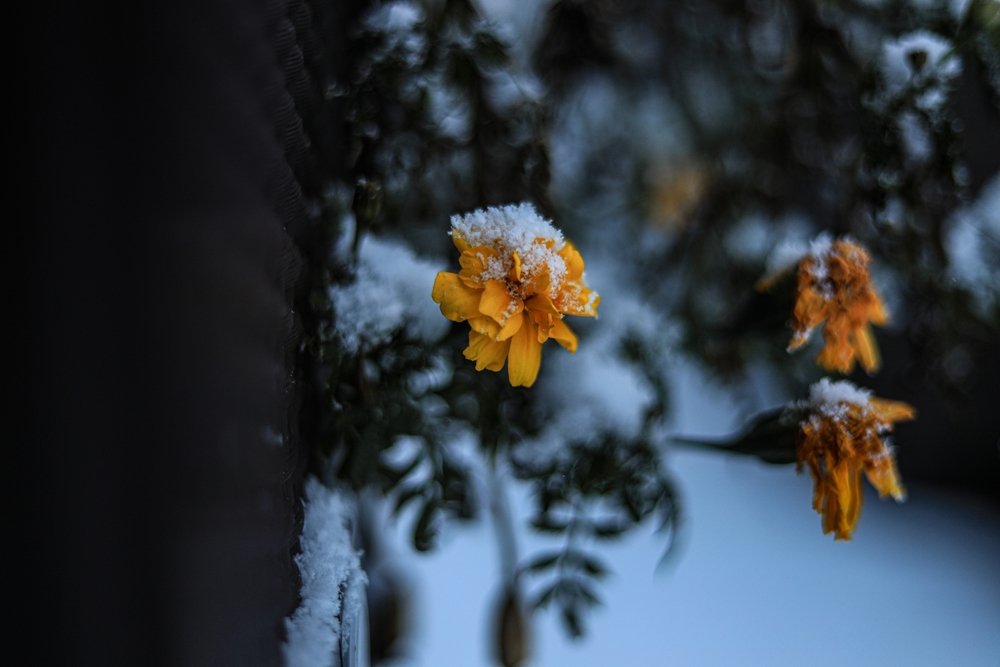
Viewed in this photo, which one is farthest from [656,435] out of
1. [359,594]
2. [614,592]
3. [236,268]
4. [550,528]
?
[614,592]

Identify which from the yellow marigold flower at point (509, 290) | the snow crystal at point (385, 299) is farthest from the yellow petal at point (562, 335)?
the snow crystal at point (385, 299)

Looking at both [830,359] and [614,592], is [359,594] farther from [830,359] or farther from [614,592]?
[614,592]

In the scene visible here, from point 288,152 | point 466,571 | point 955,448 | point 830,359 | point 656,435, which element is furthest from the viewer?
point 955,448

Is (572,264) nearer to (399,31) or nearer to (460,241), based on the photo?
(460,241)

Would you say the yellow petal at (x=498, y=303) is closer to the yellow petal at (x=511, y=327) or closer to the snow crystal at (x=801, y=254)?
the yellow petal at (x=511, y=327)

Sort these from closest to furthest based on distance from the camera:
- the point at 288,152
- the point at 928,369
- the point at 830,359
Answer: the point at 288,152
the point at 830,359
the point at 928,369
